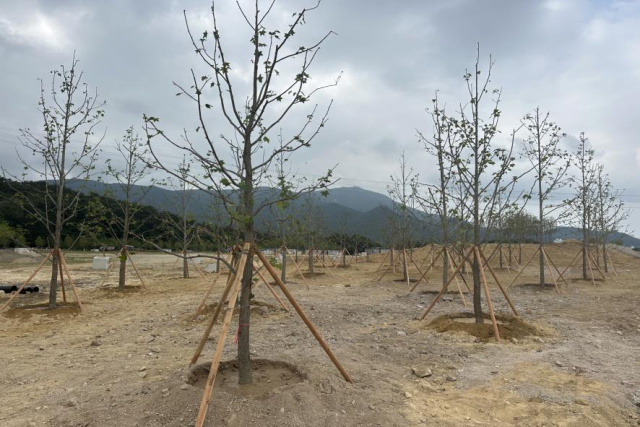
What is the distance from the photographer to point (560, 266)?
88.9 ft

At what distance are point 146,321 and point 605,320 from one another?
10112 millimetres

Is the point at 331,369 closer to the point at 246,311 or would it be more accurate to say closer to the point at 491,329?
the point at 246,311

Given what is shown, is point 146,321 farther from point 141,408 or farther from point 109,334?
point 141,408

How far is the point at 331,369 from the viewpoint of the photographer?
16.9 feet

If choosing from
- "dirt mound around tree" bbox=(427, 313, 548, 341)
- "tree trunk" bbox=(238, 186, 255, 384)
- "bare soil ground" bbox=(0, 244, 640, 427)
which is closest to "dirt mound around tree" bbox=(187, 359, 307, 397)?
"bare soil ground" bbox=(0, 244, 640, 427)

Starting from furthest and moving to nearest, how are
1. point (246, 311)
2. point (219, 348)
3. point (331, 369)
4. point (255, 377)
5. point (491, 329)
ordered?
point (491, 329), point (331, 369), point (255, 377), point (246, 311), point (219, 348)

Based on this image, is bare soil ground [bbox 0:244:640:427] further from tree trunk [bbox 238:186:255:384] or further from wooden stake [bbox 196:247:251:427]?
wooden stake [bbox 196:247:251:427]

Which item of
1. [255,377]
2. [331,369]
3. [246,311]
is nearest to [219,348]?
[246,311]

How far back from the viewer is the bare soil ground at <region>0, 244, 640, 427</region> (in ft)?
13.2

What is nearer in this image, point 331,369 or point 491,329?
point 331,369

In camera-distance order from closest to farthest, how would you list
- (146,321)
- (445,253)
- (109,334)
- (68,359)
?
(68,359) → (109,334) → (146,321) → (445,253)

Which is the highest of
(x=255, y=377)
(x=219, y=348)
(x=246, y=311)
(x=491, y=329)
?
(x=246, y=311)

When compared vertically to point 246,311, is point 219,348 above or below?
below

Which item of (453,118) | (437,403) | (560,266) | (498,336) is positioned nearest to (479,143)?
(453,118)
